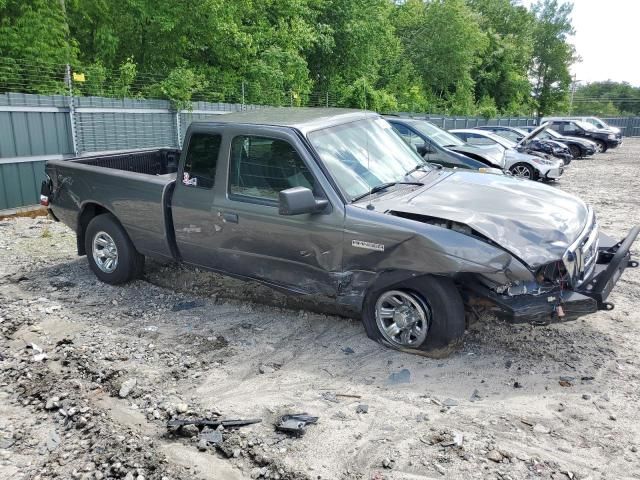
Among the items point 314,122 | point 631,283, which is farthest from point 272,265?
point 631,283

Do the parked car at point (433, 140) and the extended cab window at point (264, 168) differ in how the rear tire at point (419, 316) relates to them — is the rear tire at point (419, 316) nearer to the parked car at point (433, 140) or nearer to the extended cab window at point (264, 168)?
the extended cab window at point (264, 168)

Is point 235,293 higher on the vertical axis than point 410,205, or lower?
lower

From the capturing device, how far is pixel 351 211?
427cm

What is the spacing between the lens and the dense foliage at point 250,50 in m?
13.4

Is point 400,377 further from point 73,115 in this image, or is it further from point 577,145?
point 577,145

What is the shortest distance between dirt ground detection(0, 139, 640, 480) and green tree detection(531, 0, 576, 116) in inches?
2230

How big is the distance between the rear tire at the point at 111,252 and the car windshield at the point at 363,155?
8.61ft

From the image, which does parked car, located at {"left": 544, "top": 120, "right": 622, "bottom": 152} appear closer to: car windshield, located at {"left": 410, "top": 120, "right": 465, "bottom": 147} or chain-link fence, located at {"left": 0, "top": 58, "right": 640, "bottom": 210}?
car windshield, located at {"left": 410, "top": 120, "right": 465, "bottom": 147}

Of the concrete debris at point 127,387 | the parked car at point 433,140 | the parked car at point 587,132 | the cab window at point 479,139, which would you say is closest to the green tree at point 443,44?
the parked car at point 587,132

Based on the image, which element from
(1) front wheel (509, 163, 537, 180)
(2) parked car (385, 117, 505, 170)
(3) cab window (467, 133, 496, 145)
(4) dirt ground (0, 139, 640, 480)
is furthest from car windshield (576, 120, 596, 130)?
(4) dirt ground (0, 139, 640, 480)

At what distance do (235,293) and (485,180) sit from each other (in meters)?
2.84

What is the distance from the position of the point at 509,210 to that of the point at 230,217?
2.40 m

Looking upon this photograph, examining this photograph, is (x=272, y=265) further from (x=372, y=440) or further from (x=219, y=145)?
(x=372, y=440)

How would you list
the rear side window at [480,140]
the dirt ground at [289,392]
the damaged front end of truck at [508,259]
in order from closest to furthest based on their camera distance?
the dirt ground at [289,392] < the damaged front end of truck at [508,259] < the rear side window at [480,140]
